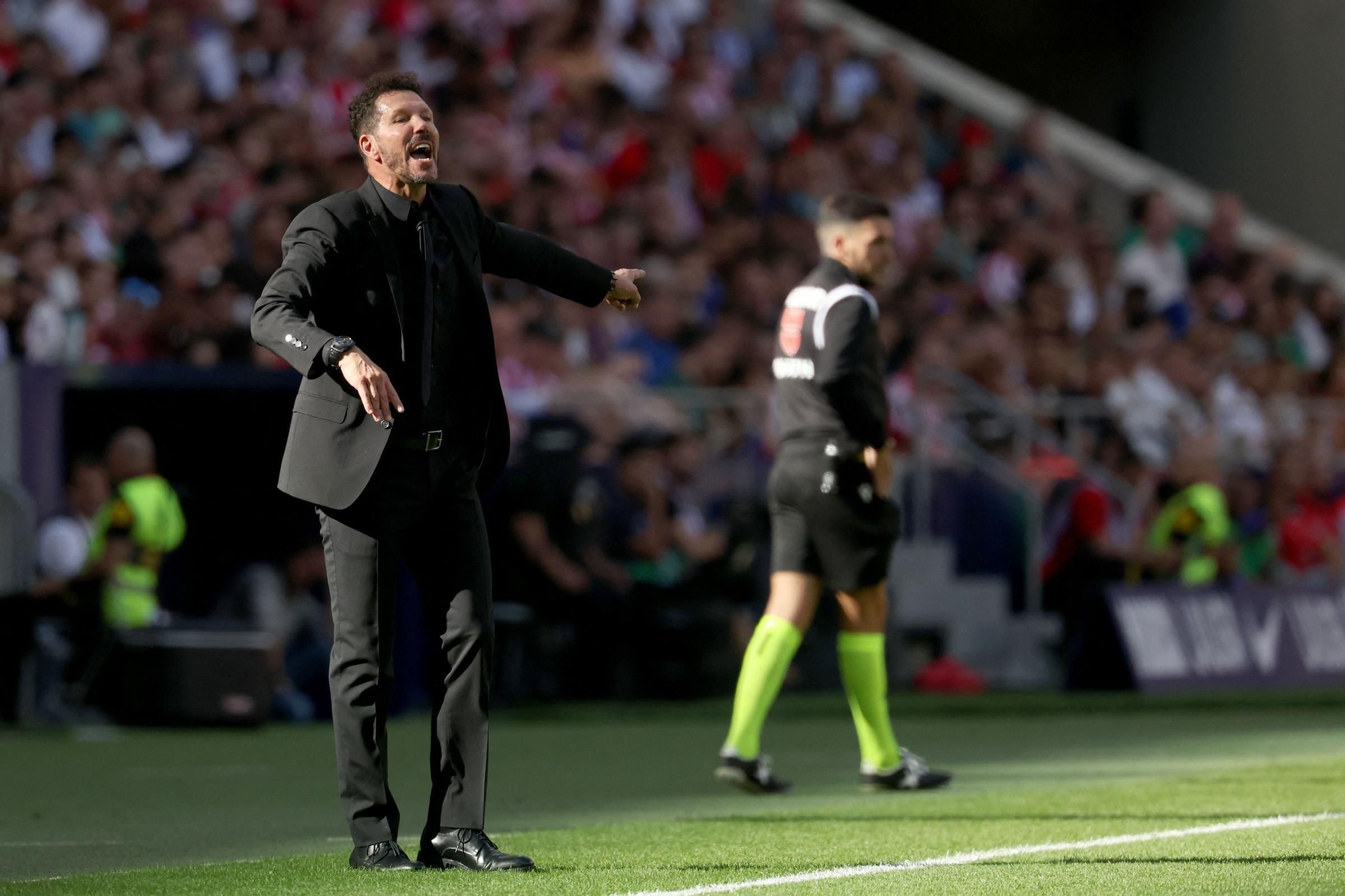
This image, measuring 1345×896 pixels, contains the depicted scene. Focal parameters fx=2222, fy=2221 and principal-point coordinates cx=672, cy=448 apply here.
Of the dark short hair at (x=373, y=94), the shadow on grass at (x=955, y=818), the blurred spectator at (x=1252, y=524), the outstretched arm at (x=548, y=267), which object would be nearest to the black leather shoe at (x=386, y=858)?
the outstretched arm at (x=548, y=267)

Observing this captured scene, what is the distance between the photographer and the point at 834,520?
916 cm

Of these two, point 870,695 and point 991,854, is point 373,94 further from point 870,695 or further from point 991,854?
point 870,695

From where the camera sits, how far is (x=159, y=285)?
15.0 meters

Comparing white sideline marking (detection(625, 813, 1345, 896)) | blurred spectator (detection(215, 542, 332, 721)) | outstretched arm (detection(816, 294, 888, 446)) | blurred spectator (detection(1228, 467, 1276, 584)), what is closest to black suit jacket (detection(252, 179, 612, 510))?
white sideline marking (detection(625, 813, 1345, 896))

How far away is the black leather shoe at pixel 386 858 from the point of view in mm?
6258

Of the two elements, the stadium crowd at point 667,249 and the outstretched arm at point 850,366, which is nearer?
the outstretched arm at point 850,366

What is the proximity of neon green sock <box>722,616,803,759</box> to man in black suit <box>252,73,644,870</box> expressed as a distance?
9.01 feet

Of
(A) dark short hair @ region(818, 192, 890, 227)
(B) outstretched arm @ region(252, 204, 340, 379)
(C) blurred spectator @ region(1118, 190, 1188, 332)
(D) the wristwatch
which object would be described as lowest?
(D) the wristwatch

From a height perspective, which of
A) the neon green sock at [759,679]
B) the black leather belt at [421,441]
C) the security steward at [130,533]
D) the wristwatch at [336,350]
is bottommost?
the neon green sock at [759,679]

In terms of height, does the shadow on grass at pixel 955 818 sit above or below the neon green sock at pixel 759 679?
below

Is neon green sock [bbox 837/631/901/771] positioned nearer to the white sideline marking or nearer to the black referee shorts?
the black referee shorts

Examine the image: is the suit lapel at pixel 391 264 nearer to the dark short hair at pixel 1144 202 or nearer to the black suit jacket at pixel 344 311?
the black suit jacket at pixel 344 311

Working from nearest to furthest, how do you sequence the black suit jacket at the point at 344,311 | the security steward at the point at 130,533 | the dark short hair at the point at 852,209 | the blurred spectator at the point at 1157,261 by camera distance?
the black suit jacket at the point at 344,311, the dark short hair at the point at 852,209, the security steward at the point at 130,533, the blurred spectator at the point at 1157,261

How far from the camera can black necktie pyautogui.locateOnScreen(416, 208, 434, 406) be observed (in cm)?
620
